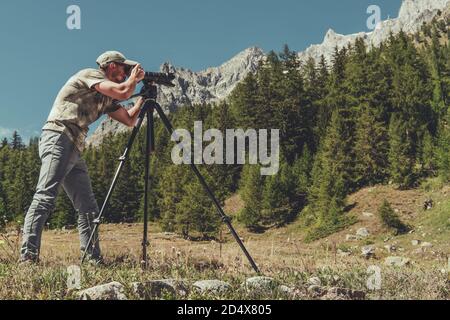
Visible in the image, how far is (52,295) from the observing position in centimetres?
367

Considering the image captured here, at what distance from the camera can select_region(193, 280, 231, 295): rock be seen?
13.1ft

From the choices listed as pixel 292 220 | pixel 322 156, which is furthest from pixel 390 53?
pixel 292 220

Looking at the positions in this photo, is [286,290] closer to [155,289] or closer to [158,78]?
[155,289]

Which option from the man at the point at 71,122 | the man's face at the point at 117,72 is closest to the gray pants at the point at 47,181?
the man at the point at 71,122

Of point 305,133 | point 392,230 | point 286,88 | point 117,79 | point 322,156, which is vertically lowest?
point 392,230

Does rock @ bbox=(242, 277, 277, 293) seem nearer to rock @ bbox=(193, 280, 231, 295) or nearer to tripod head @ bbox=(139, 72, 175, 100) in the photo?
rock @ bbox=(193, 280, 231, 295)

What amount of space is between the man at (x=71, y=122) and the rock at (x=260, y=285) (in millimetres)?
2276

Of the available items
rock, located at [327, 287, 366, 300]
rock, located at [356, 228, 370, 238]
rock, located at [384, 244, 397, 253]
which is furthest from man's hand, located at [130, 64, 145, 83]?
rock, located at [356, 228, 370, 238]

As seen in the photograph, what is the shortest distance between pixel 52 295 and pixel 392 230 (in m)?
32.0

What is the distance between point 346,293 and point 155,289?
1.75m

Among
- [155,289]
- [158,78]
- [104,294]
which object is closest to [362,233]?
[158,78]

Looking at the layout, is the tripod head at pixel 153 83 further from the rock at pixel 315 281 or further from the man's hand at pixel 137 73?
the rock at pixel 315 281

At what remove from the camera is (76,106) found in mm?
5328
